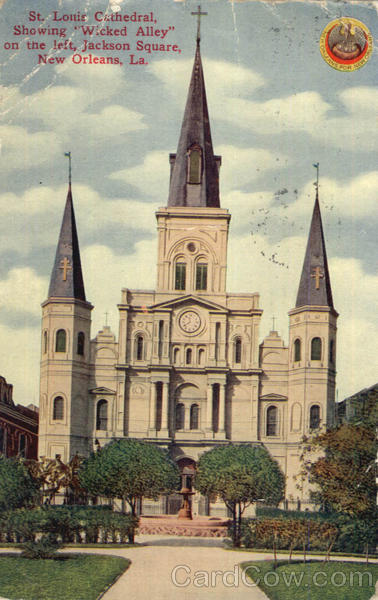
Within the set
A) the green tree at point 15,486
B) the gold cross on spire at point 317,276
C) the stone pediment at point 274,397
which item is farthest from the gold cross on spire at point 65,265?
the green tree at point 15,486

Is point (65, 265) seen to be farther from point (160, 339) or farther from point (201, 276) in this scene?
point (201, 276)

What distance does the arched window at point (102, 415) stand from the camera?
61938 millimetres

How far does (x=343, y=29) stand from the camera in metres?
41.5

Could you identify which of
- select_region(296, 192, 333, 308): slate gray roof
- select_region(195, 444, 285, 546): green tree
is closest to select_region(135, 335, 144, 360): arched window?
select_region(195, 444, 285, 546): green tree

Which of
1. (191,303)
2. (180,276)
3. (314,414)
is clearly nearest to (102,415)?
(191,303)

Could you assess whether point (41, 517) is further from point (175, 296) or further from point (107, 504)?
point (175, 296)

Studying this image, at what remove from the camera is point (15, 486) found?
45719 mm

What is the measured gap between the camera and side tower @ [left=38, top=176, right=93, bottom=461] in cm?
6112

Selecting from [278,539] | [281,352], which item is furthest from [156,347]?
[278,539]

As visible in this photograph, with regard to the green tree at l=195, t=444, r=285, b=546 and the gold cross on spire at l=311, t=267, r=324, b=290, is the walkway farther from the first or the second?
the gold cross on spire at l=311, t=267, r=324, b=290

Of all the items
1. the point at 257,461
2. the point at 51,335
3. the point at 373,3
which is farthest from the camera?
the point at 51,335

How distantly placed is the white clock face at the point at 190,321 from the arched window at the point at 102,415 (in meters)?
5.90

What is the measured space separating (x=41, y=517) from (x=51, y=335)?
20.8 metres

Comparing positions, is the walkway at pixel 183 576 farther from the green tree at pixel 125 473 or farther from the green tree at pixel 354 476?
the green tree at pixel 125 473
